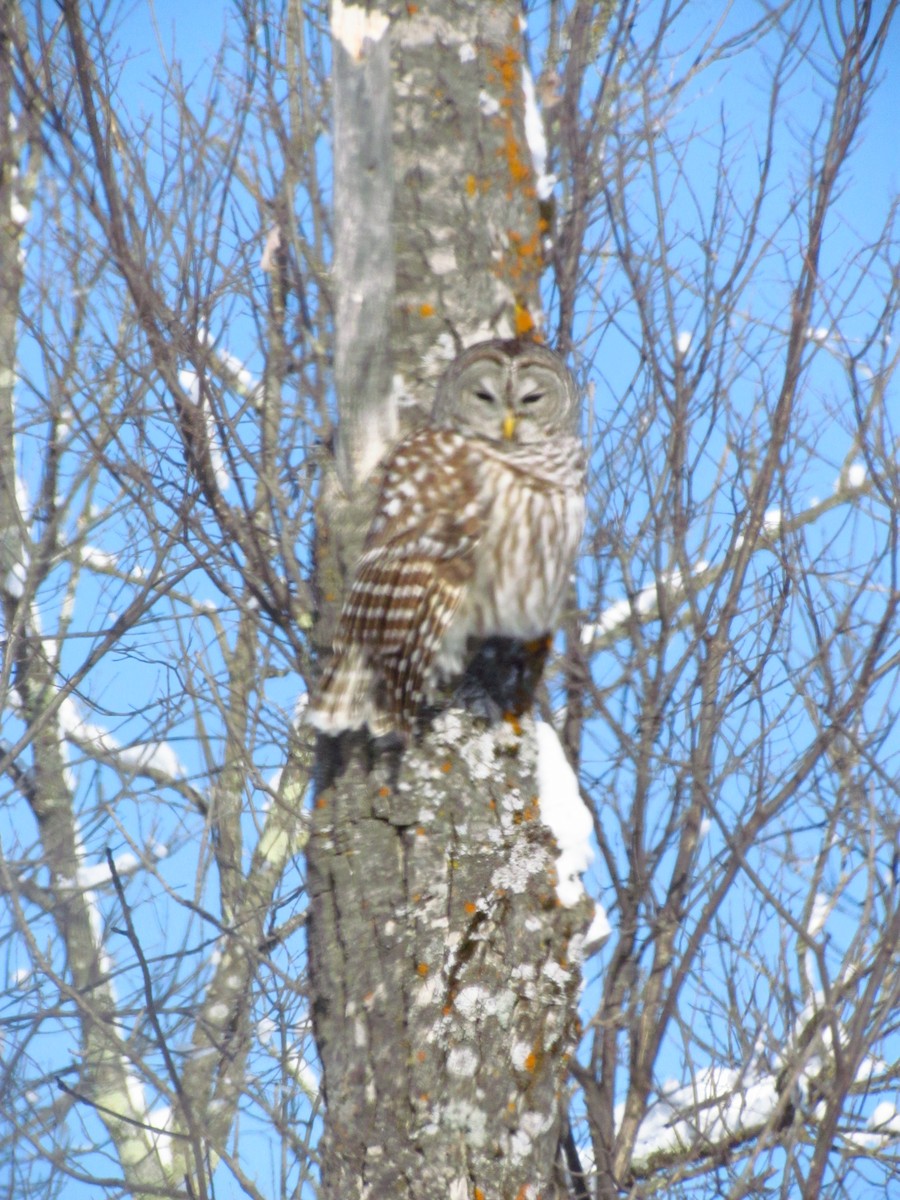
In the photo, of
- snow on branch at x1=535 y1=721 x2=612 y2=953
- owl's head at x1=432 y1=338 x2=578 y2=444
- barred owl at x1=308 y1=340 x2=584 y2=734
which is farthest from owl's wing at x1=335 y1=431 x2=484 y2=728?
snow on branch at x1=535 y1=721 x2=612 y2=953

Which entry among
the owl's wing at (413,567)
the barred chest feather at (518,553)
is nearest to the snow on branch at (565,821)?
the barred chest feather at (518,553)

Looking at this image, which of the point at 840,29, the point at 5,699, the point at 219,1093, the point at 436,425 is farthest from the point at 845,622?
the point at 5,699

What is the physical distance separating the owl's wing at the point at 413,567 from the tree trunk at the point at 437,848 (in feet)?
0.49

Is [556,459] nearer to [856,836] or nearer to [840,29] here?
[856,836]

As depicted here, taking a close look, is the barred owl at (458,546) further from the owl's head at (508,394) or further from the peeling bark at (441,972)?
the peeling bark at (441,972)

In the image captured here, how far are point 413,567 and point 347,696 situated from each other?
0.35 meters

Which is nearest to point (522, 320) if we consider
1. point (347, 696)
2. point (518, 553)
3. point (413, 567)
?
point (518, 553)

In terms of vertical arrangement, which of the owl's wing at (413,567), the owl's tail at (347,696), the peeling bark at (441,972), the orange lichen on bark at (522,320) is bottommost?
the peeling bark at (441,972)

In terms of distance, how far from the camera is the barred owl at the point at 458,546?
2.96m

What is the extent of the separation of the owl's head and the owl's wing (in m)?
0.13

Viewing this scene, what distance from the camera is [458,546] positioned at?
3.07 metres

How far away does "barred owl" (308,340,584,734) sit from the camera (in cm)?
296

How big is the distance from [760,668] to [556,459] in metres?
1.71

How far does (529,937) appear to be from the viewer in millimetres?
2988
